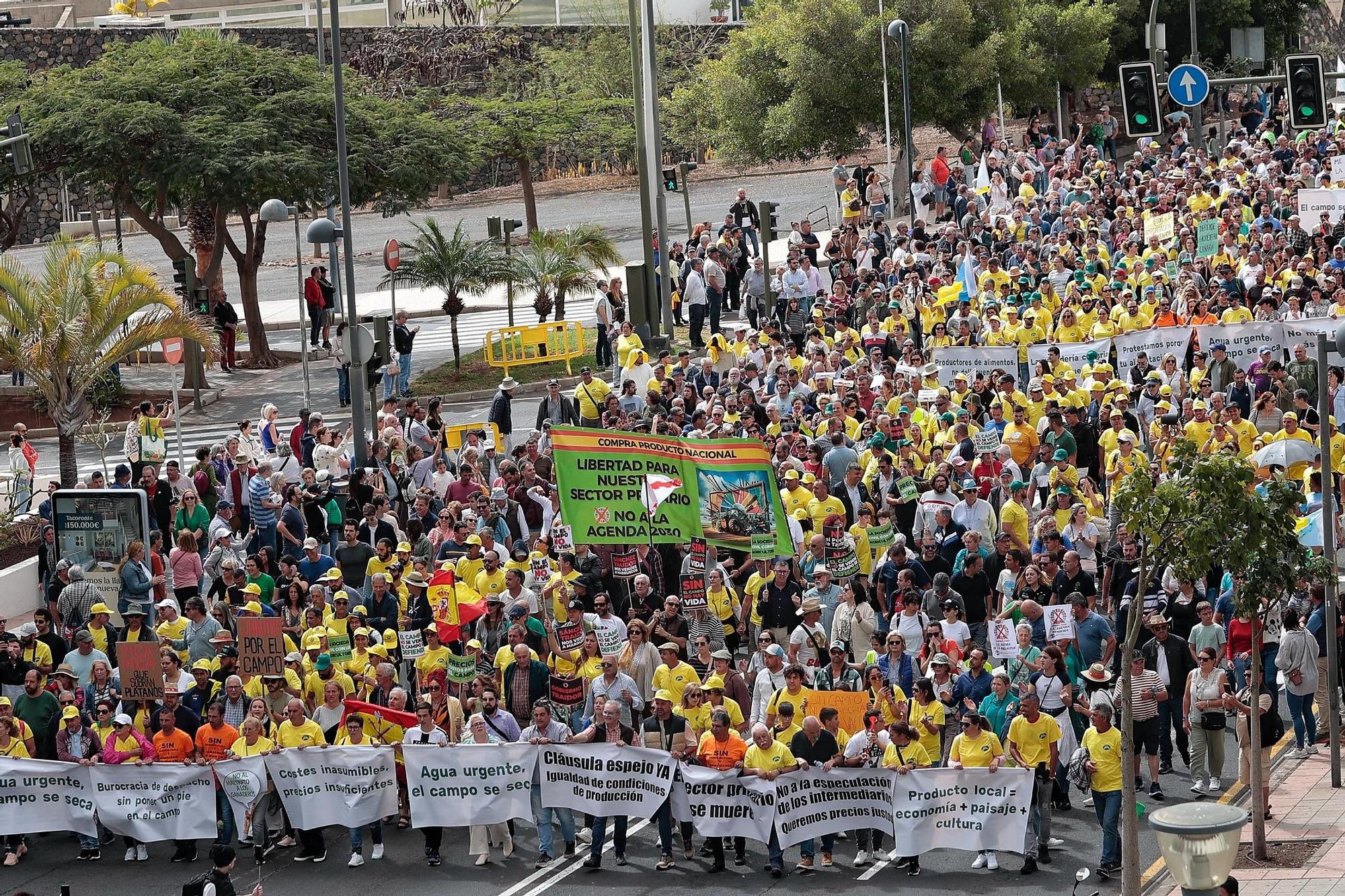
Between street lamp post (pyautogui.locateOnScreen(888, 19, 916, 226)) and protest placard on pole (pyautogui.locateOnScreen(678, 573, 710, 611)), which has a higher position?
street lamp post (pyautogui.locateOnScreen(888, 19, 916, 226))

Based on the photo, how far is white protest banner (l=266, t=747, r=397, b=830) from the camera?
17.3 metres

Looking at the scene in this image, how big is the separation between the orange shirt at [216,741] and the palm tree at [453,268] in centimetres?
2077

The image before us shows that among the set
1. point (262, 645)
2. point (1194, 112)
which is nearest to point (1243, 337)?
point (262, 645)

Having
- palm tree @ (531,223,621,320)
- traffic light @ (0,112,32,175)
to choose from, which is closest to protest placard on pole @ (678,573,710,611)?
traffic light @ (0,112,32,175)

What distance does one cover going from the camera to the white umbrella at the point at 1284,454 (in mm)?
19656

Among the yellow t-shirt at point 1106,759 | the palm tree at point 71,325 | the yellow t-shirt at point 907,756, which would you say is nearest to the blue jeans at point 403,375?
the palm tree at point 71,325

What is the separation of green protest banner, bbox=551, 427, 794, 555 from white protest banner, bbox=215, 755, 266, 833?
152 inches

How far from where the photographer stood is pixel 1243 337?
26000 mm

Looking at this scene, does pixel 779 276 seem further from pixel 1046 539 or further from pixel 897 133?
pixel 897 133

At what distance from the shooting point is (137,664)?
18281 millimetres

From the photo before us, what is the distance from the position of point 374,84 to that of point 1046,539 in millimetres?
51409

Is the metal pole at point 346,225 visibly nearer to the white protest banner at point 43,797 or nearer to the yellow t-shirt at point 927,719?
the white protest banner at point 43,797

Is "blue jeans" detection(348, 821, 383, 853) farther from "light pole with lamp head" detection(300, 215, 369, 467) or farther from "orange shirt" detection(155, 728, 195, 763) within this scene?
"light pole with lamp head" detection(300, 215, 369, 467)

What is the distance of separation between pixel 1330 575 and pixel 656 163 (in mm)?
22622
